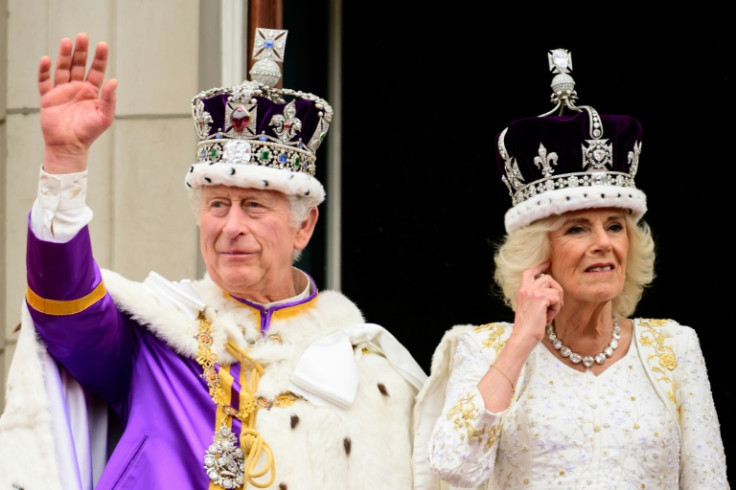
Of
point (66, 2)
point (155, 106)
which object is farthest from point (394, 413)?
point (66, 2)

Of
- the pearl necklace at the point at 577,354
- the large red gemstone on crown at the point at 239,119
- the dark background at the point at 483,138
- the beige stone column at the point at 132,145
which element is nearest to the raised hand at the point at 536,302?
the pearl necklace at the point at 577,354

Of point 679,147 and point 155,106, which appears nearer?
point 155,106

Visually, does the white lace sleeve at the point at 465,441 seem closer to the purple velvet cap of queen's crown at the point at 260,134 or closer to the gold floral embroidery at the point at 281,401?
the gold floral embroidery at the point at 281,401

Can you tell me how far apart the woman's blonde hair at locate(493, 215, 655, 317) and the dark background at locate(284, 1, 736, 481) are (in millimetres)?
2345

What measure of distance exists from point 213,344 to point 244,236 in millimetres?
333

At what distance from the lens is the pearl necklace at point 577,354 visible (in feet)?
13.6

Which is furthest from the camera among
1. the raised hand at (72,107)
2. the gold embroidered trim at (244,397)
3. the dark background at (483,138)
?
the dark background at (483,138)

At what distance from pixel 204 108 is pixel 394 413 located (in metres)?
1.11

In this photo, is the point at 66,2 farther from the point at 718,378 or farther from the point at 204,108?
the point at 718,378

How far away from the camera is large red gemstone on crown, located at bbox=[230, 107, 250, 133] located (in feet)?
14.1

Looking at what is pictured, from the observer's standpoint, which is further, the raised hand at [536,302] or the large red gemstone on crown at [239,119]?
the large red gemstone on crown at [239,119]

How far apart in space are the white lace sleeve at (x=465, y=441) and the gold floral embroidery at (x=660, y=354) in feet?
1.70

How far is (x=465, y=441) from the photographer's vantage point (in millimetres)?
3844

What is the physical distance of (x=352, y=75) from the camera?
674cm
